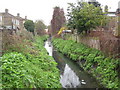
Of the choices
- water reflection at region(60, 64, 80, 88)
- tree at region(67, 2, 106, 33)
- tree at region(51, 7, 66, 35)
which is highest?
tree at region(51, 7, 66, 35)

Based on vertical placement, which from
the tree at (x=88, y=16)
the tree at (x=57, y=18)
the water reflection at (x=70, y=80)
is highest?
the tree at (x=57, y=18)

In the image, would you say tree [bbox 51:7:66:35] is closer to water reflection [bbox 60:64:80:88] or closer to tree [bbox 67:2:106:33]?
tree [bbox 67:2:106:33]

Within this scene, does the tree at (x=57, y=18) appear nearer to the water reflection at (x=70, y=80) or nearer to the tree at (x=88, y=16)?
the tree at (x=88, y=16)

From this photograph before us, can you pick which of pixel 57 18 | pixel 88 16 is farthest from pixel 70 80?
pixel 57 18

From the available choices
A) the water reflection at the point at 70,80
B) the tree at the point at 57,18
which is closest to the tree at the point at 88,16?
the water reflection at the point at 70,80

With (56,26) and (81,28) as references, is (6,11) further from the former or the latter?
A: (81,28)

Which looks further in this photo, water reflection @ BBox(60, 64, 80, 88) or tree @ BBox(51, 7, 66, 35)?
tree @ BBox(51, 7, 66, 35)

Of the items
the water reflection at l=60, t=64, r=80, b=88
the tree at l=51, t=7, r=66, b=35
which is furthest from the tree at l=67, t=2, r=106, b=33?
the tree at l=51, t=7, r=66, b=35

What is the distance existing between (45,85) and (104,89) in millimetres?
4151

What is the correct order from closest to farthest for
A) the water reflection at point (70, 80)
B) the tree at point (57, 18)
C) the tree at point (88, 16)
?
the water reflection at point (70, 80)
the tree at point (88, 16)
the tree at point (57, 18)

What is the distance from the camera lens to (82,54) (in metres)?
17.0

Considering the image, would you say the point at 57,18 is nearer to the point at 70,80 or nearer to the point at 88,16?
the point at 88,16

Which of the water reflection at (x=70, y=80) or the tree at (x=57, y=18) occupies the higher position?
the tree at (x=57, y=18)

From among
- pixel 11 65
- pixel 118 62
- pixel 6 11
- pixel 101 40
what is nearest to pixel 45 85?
pixel 11 65
